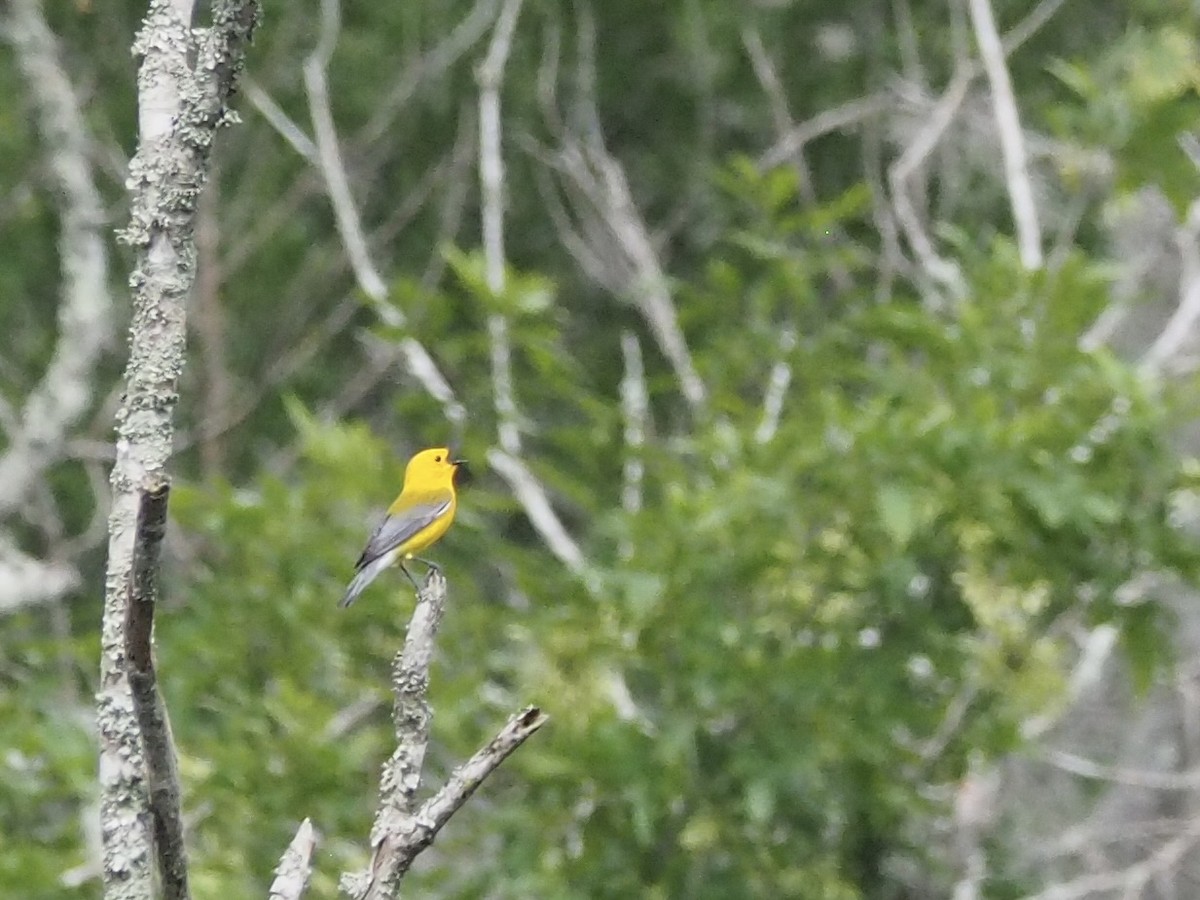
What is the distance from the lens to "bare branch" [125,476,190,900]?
102 centimetres

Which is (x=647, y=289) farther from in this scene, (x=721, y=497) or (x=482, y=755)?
(x=482, y=755)

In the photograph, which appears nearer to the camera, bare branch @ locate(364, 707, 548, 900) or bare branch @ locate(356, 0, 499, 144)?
bare branch @ locate(364, 707, 548, 900)

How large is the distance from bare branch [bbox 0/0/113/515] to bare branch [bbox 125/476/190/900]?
402 cm

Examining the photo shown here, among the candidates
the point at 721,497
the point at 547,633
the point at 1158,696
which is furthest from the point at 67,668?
the point at 1158,696

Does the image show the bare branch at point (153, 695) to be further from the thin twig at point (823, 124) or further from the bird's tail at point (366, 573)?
the thin twig at point (823, 124)

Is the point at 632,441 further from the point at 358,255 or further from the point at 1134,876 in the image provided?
the point at 1134,876

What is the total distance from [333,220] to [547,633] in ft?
11.9

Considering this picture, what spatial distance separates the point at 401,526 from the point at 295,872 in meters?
0.91

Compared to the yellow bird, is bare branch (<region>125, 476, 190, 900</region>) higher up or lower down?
higher up

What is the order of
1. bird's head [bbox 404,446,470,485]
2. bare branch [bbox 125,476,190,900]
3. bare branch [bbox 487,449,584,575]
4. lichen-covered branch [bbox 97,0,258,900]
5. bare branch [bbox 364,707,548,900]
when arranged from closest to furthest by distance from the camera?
bare branch [bbox 125,476,190,900], lichen-covered branch [bbox 97,0,258,900], bare branch [bbox 364,707,548,900], bird's head [bbox 404,446,470,485], bare branch [bbox 487,449,584,575]

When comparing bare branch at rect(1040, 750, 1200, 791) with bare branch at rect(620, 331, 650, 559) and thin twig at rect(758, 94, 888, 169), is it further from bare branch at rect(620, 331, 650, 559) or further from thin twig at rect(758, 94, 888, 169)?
thin twig at rect(758, 94, 888, 169)

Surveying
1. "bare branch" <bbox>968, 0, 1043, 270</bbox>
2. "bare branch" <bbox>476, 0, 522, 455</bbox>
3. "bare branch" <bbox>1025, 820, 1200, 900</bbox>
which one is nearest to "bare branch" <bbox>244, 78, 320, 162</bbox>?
"bare branch" <bbox>476, 0, 522, 455</bbox>

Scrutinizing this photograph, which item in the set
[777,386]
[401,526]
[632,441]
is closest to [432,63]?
[777,386]

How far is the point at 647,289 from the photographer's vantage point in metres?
4.10
